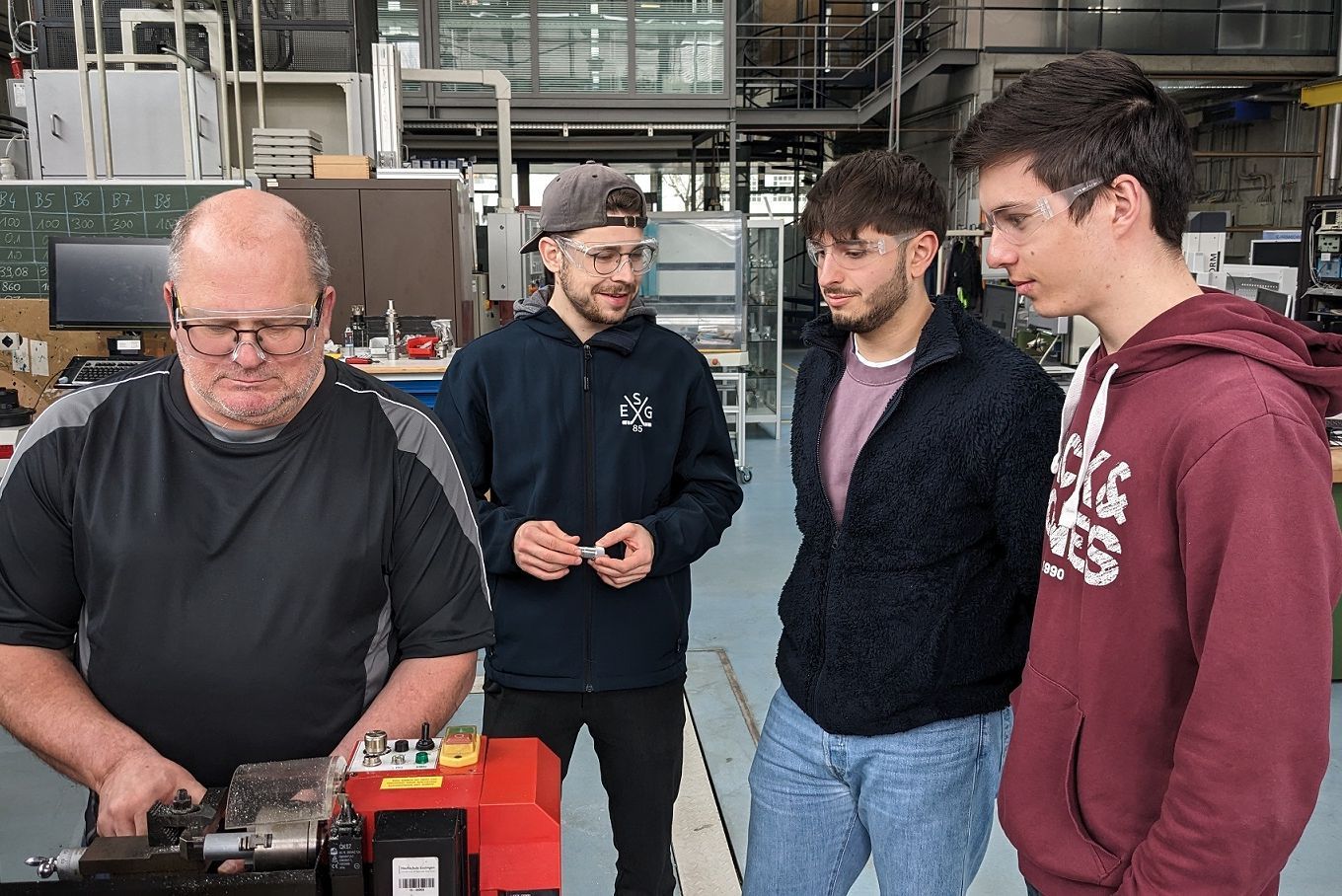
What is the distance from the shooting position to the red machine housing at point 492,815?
908mm

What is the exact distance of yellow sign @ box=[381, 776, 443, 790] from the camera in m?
0.93

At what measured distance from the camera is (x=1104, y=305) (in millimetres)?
1090

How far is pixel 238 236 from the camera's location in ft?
4.04

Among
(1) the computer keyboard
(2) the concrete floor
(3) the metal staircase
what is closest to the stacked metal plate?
(1) the computer keyboard

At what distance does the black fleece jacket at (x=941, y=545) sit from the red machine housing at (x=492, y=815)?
0.64 m

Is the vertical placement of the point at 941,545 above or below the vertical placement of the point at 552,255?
below

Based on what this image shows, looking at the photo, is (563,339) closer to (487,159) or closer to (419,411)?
(419,411)

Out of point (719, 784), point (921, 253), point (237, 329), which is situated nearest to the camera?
point (237, 329)

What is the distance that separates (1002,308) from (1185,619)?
17.5ft

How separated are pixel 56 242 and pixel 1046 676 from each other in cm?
428

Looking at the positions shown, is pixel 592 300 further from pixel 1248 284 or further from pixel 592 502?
pixel 1248 284

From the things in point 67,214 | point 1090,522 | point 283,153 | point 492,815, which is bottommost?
point 492,815

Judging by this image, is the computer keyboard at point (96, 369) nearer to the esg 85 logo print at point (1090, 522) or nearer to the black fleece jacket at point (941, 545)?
the black fleece jacket at point (941, 545)

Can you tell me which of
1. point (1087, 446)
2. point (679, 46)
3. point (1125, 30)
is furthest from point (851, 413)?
point (1125, 30)
